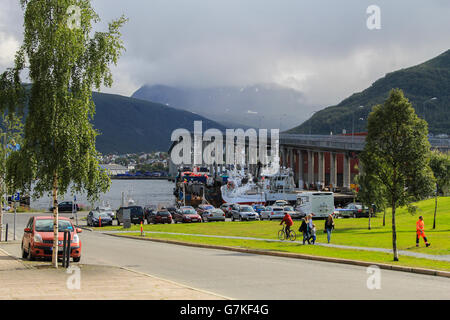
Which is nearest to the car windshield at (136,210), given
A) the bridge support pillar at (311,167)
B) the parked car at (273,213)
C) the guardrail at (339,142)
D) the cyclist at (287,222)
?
the parked car at (273,213)

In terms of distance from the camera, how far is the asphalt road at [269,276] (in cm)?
1395

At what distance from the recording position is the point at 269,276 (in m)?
17.8

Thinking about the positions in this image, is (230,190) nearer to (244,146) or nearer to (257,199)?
(257,199)

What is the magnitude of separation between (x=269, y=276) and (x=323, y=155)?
397 ft

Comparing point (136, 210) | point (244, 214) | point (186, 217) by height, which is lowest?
point (186, 217)

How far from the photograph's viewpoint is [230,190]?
4055 inches

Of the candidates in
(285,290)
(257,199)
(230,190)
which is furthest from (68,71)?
(230,190)

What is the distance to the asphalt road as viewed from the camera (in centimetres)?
1395

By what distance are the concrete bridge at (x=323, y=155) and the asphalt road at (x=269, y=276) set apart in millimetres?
58883

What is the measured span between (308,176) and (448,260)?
12510 centimetres

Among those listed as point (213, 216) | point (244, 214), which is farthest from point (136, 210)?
point (244, 214)

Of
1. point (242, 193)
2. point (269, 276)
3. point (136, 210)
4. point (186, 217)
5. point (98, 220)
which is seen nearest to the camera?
point (269, 276)

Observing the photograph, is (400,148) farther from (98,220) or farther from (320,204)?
(98,220)

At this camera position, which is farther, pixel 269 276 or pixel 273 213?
pixel 273 213
